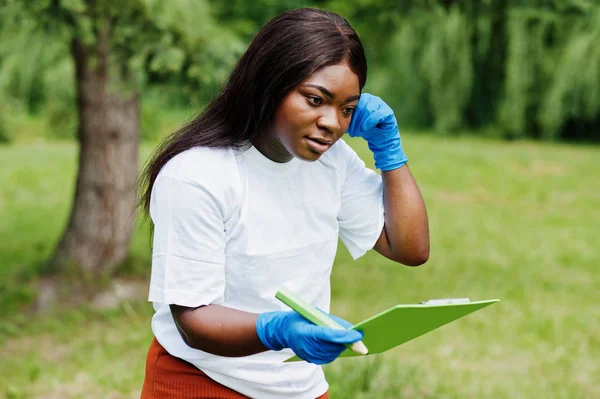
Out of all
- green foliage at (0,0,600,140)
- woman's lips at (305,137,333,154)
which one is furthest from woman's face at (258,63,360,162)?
green foliage at (0,0,600,140)

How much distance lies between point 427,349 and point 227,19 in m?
12.5

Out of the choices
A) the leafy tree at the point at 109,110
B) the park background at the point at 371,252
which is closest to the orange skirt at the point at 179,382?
the park background at the point at 371,252

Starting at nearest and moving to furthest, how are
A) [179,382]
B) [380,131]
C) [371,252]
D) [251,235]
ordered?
[251,235] < [179,382] < [380,131] < [371,252]

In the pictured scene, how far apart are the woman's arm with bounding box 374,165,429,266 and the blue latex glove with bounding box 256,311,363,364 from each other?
0.50 m

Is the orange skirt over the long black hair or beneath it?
beneath

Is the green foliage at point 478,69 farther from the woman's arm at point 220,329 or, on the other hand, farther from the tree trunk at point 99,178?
the woman's arm at point 220,329

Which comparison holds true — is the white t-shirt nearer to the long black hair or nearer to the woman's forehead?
the long black hair

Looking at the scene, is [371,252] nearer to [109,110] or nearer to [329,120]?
[109,110]

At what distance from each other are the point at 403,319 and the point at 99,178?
13.6ft

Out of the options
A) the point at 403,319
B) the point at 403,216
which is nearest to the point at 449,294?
the point at 403,216

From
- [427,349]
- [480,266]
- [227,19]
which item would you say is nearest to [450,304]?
[427,349]

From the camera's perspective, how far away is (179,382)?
1.84 metres

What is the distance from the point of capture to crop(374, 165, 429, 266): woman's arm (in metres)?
1.98

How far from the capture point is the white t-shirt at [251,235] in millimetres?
1646
